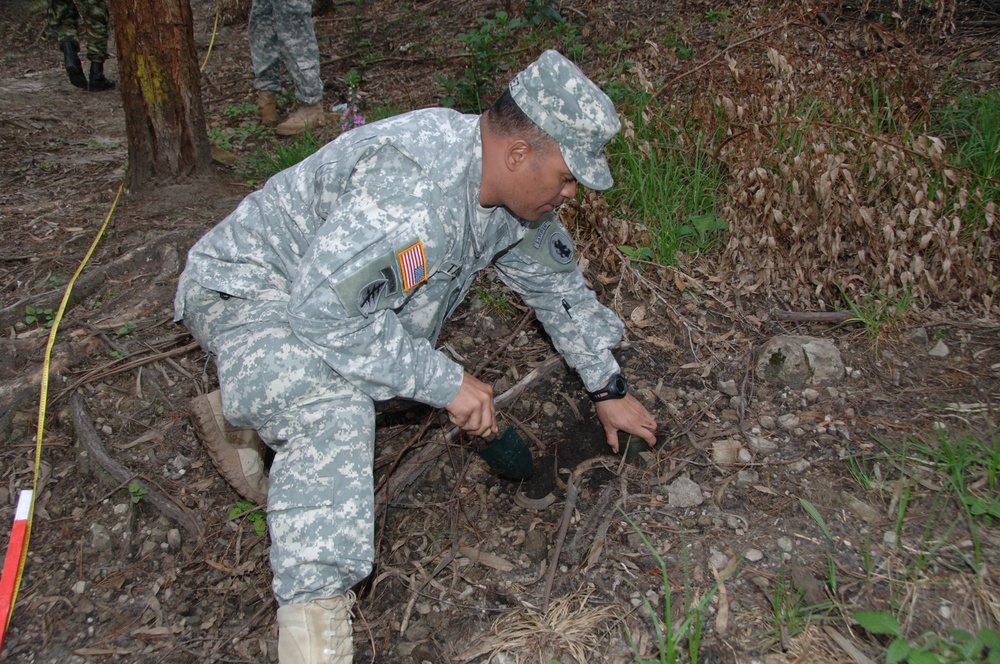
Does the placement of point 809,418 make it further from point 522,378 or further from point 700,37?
point 700,37

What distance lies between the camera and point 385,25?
623 cm

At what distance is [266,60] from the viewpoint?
4.87 m

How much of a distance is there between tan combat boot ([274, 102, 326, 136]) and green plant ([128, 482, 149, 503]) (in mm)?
2982

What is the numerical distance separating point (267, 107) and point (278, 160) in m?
1.35

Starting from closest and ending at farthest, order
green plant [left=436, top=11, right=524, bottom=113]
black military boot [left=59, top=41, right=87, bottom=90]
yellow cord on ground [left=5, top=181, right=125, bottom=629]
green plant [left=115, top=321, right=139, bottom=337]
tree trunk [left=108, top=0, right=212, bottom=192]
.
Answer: yellow cord on ground [left=5, top=181, right=125, bottom=629] < green plant [left=115, top=321, right=139, bottom=337] < tree trunk [left=108, top=0, right=212, bottom=192] < green plant [left=436, top=11, right=524, bottom=113] < black military boot [left=59, top=41, right=87, bottom=90]

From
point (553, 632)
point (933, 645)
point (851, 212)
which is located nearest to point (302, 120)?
point (851, 212)

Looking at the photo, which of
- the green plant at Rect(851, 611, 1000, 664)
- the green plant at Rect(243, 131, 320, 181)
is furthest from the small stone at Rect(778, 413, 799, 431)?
the green plant at Rect(243, 131, 320, 181)

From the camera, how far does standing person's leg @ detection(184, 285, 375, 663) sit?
167 centimetres

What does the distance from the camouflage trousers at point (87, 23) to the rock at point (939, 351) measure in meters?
6.35

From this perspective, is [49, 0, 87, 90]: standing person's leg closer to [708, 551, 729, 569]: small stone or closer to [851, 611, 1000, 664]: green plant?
[708, 551, 729, 569]: small stone

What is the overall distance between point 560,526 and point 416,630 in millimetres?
492

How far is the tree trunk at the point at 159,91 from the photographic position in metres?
3.21

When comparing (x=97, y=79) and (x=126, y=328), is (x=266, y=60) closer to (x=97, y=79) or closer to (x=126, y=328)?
(x=97, y=79)

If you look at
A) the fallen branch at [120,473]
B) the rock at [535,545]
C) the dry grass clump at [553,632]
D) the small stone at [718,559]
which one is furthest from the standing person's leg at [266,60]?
the small stone at [718,559]
